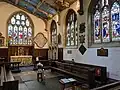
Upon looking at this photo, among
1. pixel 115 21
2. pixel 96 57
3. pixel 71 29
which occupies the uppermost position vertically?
pixel 71 29

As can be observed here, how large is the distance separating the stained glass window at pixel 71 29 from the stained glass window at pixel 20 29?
14.0 feet

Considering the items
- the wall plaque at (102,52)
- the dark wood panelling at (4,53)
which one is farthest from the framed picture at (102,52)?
the dark wood panelling at (4,53)

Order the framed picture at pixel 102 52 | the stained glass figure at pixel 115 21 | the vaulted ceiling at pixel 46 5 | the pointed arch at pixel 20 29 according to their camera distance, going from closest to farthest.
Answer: the stained glass figure at pixel 115 21 < the framed picture at pixel 102 52 < the vaulted ceiling at pixel 46 5 < the pointed arch at pixel 20 29

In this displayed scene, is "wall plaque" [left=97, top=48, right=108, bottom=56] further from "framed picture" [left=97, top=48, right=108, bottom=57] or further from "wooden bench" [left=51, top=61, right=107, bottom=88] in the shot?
"wooden bench" [left=51, top=61, right=107, bottom=88]

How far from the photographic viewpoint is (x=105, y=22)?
6172 millimetres

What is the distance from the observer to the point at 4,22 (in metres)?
11.6

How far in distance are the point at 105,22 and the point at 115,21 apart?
524 millimetres

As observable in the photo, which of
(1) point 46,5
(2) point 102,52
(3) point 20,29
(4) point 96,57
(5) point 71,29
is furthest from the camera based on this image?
(3) point 20,29

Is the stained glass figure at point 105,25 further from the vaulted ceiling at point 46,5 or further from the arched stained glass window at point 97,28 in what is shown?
the vaulted ceiling at point 46,5

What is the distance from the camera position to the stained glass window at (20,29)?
1198 cm

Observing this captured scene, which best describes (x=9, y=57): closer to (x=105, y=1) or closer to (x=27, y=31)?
(x=27, y=31)

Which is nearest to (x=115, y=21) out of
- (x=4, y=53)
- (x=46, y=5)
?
(x=46, y=5)

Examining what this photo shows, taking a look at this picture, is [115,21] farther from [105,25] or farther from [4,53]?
[4,53]

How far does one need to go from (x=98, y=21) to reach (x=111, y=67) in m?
2.04
